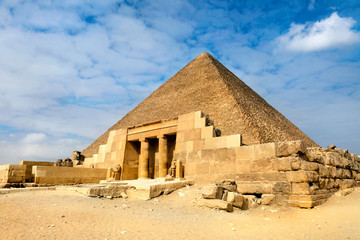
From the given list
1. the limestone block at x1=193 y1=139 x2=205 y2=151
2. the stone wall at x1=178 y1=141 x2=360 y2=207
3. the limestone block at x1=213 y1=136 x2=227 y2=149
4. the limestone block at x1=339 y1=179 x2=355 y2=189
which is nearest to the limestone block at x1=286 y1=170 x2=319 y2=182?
the stone wall at x1=178 y1=141 x2=360 y2=207

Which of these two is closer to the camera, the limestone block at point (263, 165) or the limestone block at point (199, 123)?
the limestone block at point (263, 165)

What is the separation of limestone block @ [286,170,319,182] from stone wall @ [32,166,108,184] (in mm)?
8389

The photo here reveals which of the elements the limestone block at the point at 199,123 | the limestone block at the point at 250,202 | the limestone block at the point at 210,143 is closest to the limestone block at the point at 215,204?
the limestone block at the point at 250,202

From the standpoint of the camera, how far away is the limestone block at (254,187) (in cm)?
681

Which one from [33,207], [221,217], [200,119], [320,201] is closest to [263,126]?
[200,119]

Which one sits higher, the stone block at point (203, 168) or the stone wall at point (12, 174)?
the stone block at point (203, 168)

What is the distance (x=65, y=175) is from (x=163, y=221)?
287 inches

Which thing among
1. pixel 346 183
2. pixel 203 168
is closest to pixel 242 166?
pixel 203 168

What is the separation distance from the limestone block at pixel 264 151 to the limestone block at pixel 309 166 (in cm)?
82

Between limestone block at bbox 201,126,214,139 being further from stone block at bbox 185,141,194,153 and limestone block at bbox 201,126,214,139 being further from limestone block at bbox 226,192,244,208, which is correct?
limestone block at bbox 226,192,244,208

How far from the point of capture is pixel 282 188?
6535 millimetres

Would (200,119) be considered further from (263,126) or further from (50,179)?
(263,126)

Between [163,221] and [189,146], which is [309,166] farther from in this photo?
[189,146]

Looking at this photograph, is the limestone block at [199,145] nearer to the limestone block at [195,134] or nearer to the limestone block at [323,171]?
the limestone block at [195,134]
